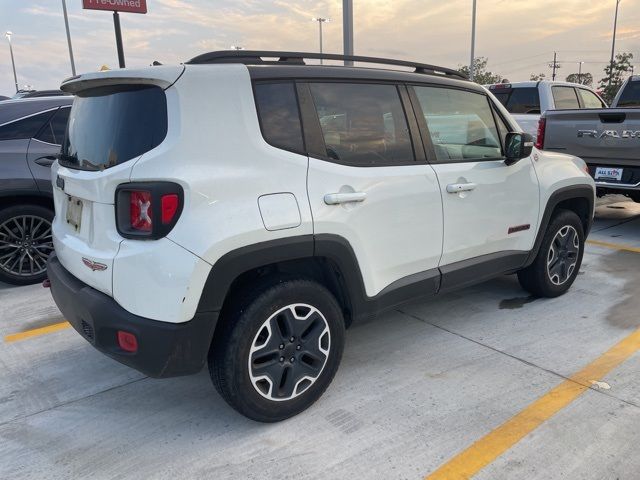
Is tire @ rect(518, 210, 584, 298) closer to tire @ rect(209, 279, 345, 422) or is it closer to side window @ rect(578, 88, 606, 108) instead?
tire @ rect(209, 279, 345, 422)

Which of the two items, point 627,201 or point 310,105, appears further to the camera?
point 627,201

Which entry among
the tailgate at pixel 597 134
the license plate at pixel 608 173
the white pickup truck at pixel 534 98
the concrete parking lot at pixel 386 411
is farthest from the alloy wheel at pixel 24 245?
the white pickup truck at pixel 534 98

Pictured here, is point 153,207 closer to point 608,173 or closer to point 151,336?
point 151,336

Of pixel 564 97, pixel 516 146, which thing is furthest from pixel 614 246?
pixel 564 97

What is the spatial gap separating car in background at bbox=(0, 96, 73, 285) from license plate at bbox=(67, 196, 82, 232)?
222 cm

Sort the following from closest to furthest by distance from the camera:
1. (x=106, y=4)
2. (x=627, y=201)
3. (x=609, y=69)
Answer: (x=627, y=201) → (x=106, y=4) → (x=609, y=69)

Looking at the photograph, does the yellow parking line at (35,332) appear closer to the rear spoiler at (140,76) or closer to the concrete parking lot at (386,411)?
the concrete parking lot at (386,411)

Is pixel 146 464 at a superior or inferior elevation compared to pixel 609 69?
inferior

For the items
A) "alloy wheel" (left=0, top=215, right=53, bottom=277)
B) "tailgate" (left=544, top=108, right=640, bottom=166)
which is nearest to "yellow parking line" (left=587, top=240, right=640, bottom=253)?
"tailgate" (left=544, top=108, right=640, bottom=166)

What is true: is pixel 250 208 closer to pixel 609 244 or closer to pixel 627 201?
pixel 609 244

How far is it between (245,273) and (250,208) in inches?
14.5

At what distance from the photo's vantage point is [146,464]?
2.40m

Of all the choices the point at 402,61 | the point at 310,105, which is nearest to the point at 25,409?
the point at 310,105

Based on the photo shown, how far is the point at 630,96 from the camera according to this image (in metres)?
8.62
